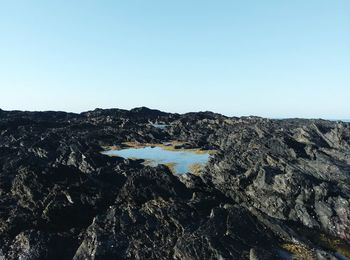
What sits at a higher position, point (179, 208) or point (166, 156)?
point (166, 156)

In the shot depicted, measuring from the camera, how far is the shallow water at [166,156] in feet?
269

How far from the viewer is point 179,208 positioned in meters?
48.0

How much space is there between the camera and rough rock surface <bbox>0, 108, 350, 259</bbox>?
139 feet

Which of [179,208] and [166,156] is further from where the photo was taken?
[166,156]

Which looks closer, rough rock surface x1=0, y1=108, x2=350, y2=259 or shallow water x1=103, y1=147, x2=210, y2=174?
rough rock surface x1=0, y1=108, x2=350, y2=259

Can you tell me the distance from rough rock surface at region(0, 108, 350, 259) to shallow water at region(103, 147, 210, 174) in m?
6.25

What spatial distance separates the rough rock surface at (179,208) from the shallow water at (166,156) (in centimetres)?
625

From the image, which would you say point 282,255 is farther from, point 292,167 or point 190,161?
point 190,161

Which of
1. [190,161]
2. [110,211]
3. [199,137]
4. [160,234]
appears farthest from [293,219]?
[199,137]

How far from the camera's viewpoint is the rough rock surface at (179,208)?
4234 centimetres

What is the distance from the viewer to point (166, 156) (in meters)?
92.8

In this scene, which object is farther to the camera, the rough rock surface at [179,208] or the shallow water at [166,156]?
the shallow water at [166,156]

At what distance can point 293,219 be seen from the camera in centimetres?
5738

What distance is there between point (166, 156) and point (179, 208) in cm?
4494
